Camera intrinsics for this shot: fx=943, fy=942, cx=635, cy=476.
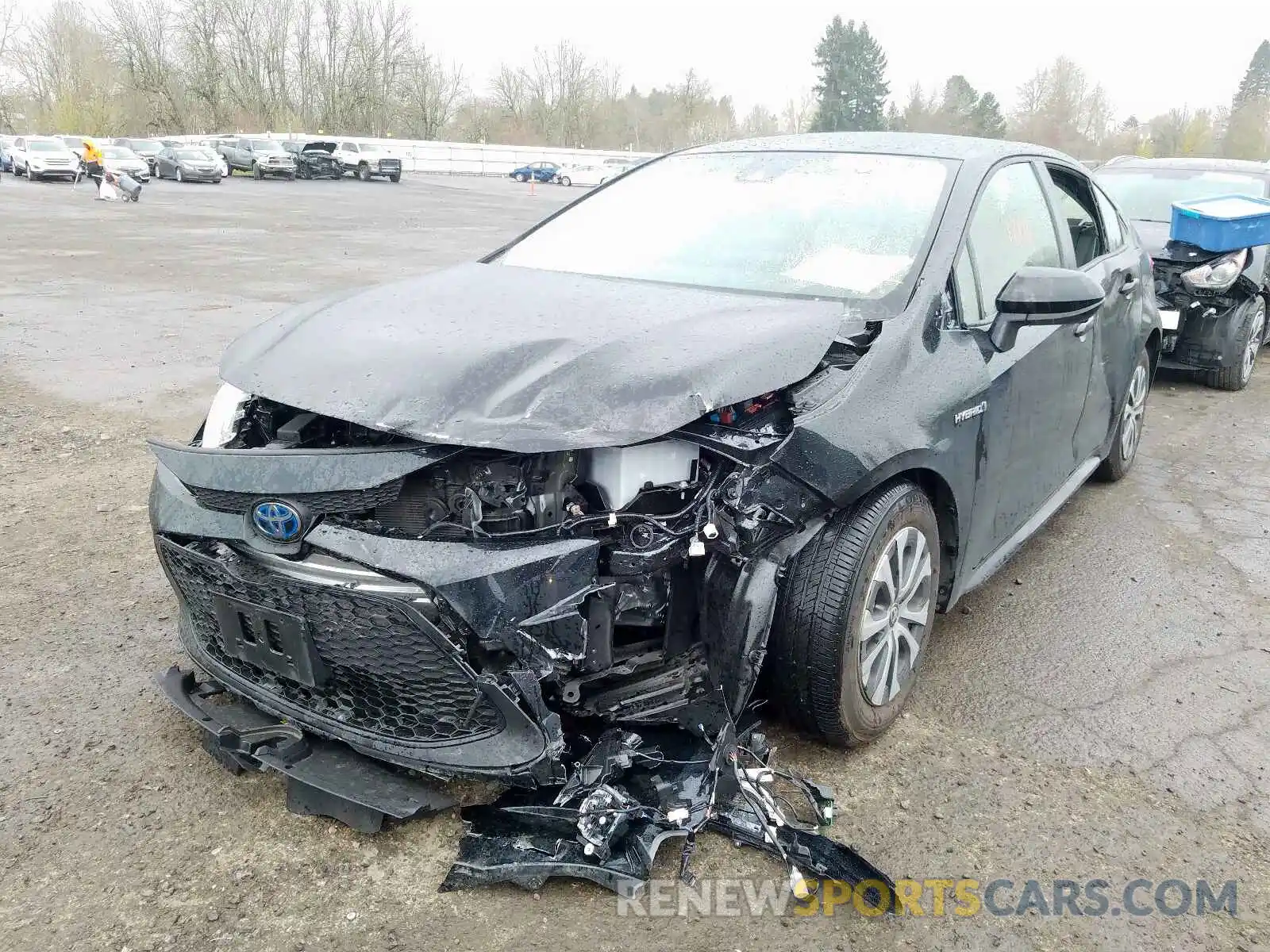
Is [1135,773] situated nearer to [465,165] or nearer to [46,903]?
[46,903]

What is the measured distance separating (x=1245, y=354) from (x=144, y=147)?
42912 mm

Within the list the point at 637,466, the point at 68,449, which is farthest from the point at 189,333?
the point at 637,466

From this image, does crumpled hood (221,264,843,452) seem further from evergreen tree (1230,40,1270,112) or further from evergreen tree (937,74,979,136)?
evergreen tree (1230,40,1270,112)

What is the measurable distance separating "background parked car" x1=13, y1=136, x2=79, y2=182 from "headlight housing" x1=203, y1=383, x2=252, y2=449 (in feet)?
123

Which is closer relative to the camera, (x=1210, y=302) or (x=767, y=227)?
(x=767, y=227)

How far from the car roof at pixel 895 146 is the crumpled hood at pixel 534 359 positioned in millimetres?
996

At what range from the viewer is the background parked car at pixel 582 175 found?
4630cm

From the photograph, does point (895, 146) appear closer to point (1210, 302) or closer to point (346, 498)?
point (346, 498)

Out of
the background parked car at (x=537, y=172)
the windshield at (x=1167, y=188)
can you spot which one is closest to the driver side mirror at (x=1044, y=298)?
the windshield at (x=1167, y=188)

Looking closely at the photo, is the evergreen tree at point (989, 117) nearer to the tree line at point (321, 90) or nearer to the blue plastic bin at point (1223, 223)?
the tree line at point (321, 90)

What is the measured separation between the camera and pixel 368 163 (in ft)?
132

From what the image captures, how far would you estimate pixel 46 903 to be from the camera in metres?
2.16

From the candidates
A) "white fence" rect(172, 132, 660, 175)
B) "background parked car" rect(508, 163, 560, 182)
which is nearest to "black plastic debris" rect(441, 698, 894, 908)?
"background parked car" rect(508, 163, 560, 182)

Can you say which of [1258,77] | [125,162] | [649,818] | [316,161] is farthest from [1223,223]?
[1258,77]
